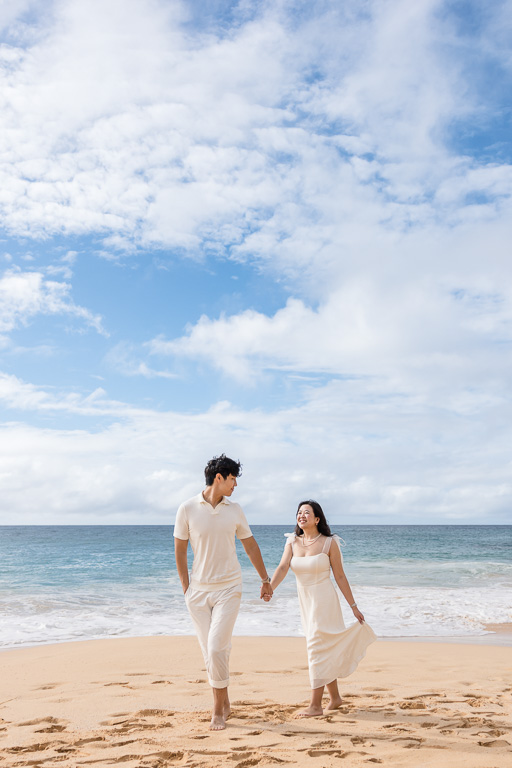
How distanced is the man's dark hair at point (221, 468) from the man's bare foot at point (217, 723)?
5.90 ft

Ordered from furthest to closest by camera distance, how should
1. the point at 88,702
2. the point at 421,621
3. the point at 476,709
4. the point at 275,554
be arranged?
the point at 275,554 < the point at 421,621 < the point at 88,702 < the point at 476,709

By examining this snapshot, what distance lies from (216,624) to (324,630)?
41.3 inches

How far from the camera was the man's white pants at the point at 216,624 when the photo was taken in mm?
4523

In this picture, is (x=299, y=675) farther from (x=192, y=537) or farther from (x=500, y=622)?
(x=500, y=622)

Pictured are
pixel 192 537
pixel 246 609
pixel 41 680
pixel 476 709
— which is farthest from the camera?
pixel 246 609

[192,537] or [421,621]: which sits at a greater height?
[192,537]

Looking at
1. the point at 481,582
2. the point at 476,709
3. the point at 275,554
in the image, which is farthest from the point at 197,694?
the point at 275,554

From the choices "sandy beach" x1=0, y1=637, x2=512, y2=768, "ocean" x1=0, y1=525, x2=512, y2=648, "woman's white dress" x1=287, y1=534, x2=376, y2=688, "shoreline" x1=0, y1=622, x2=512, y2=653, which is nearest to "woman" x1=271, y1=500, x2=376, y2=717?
"woman's white dress" x1=287, y1=534, x2=376, y2=688

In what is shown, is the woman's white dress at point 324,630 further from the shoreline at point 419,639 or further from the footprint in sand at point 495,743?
the shoreline at point 419,639

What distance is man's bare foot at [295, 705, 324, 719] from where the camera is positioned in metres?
4.84

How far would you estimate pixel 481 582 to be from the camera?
19.1 meters

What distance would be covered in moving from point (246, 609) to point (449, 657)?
18.3ft

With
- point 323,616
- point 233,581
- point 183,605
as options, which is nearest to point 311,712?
point 323,616

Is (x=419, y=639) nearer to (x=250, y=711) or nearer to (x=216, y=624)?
(x=250, y=711)
